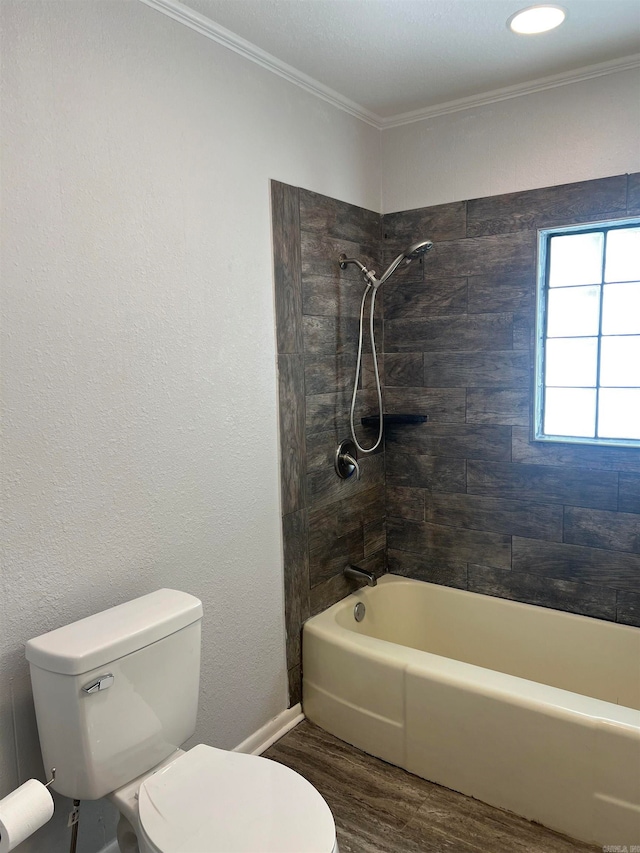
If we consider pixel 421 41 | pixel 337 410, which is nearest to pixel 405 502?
pixel 337 410

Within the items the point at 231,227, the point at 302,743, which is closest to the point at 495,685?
the point at 302,743

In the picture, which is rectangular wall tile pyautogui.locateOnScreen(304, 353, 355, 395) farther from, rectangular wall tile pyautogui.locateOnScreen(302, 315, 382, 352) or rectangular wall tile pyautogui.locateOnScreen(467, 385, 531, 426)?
rectangular wall tile pyautogui.locateOnScreen(467, 385, 531, 426)

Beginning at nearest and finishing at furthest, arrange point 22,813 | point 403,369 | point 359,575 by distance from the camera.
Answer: point 22,813 < point 359,575 < point 403,369

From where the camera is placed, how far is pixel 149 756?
1630 mm

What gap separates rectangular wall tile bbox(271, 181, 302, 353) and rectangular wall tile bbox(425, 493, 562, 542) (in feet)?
3.46

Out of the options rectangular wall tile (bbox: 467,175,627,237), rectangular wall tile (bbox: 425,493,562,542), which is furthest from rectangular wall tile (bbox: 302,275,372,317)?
rectangular wall tile (bbox: 425,493,562,542)

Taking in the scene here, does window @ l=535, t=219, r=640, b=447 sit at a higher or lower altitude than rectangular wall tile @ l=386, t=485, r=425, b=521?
higher

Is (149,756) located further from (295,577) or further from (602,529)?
(602,529)

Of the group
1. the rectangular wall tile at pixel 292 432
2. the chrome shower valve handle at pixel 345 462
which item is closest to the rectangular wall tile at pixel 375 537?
the chrome shower valve handle at pixel 345 462

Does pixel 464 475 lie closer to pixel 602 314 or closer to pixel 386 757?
pixel 602 314

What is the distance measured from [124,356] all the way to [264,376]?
63 cm

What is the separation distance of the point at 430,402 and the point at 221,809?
6.25 feet

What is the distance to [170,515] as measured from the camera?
1934 millimetres

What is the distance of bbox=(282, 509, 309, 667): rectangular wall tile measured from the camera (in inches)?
96.0
